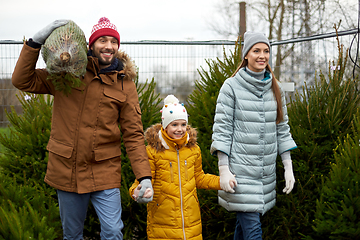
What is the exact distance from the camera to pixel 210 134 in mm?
3625

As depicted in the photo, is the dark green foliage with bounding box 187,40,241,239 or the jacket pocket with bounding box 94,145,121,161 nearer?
the jacket pocket with bounding box 94,145,121,161

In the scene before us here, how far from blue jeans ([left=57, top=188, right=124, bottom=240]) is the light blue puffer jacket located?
2.92 feet

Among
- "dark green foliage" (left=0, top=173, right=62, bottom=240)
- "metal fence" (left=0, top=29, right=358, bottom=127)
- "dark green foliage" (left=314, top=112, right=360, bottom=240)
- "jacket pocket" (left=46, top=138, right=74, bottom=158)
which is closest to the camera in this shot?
"dark green foliage" (left=0, top=173, right=62, bottom=240)

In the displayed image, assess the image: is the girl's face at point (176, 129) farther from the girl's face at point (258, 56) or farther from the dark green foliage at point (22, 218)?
the dark green foliage at point (22, 218)

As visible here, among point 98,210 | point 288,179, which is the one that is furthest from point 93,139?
point 288,179

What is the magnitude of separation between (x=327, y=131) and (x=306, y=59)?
9.74 feet

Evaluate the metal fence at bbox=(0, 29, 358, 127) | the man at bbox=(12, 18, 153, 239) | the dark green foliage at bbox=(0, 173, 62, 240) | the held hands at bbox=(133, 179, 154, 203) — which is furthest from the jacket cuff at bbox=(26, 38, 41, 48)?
the metal fence at bbox=(0, 29, 358, 127)

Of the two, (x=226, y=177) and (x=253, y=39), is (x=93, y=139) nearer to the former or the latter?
(x=226, y=177)

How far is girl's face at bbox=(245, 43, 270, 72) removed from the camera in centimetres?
282

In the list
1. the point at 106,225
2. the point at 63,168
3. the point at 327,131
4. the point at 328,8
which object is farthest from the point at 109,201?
the point at 328,8

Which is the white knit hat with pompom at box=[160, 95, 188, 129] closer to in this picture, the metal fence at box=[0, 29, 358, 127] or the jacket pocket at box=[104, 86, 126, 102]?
the jacket pocket at box=[104, 86, 126, 102]

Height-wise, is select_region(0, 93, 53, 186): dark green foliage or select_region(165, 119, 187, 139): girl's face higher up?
select_region(165, 119, 187, 139): girl's face

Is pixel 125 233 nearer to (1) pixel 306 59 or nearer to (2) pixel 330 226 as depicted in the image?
(2) pixel 330 226

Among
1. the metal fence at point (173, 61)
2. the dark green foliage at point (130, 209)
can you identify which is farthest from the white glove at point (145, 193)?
the metal fence at point (173, 61)
